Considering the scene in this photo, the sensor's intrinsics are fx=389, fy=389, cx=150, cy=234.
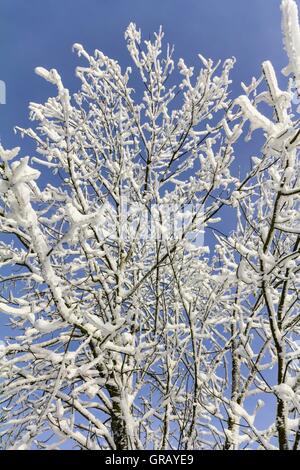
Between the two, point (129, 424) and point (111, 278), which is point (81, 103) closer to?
point (111, 278)

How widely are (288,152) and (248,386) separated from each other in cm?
355

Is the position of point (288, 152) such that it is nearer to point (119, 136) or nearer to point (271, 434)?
point (119, 136)

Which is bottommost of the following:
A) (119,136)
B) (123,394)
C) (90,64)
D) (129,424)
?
(129,424)

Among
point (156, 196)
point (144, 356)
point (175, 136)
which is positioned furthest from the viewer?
point (175, 136)

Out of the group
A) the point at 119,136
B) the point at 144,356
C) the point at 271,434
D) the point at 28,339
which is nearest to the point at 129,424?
the point at 144,356

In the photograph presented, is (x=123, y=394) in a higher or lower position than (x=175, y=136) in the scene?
lower

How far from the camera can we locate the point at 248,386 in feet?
15.3

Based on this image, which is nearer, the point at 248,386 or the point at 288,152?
the point at 288,152

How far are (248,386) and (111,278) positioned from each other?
2.12m
